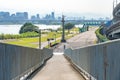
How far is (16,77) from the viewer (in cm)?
1453

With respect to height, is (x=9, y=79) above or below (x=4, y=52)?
below

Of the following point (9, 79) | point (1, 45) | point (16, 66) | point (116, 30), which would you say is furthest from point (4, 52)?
point (116, 30)

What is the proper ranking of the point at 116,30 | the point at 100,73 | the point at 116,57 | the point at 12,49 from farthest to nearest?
the point at 116,30 → the point at 12,49 → the point at 100,73 → the point at 116,57

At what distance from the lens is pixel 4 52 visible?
11578 millimetres

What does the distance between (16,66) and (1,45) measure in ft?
11.5

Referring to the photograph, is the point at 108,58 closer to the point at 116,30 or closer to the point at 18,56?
the point at 18,56

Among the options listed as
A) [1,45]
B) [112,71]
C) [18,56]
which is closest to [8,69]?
[1,45]

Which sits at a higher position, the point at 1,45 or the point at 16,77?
the point at 1,45

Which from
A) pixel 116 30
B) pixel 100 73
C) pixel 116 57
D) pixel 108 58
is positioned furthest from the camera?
pixel 116 30

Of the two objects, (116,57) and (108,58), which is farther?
(108,58)

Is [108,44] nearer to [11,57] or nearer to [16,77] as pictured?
[11,57]

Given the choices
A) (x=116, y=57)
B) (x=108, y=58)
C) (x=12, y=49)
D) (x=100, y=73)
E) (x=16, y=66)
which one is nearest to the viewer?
(x=116, y=57)

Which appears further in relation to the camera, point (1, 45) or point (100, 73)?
point (100, 73)

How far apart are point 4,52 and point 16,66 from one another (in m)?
3.00
